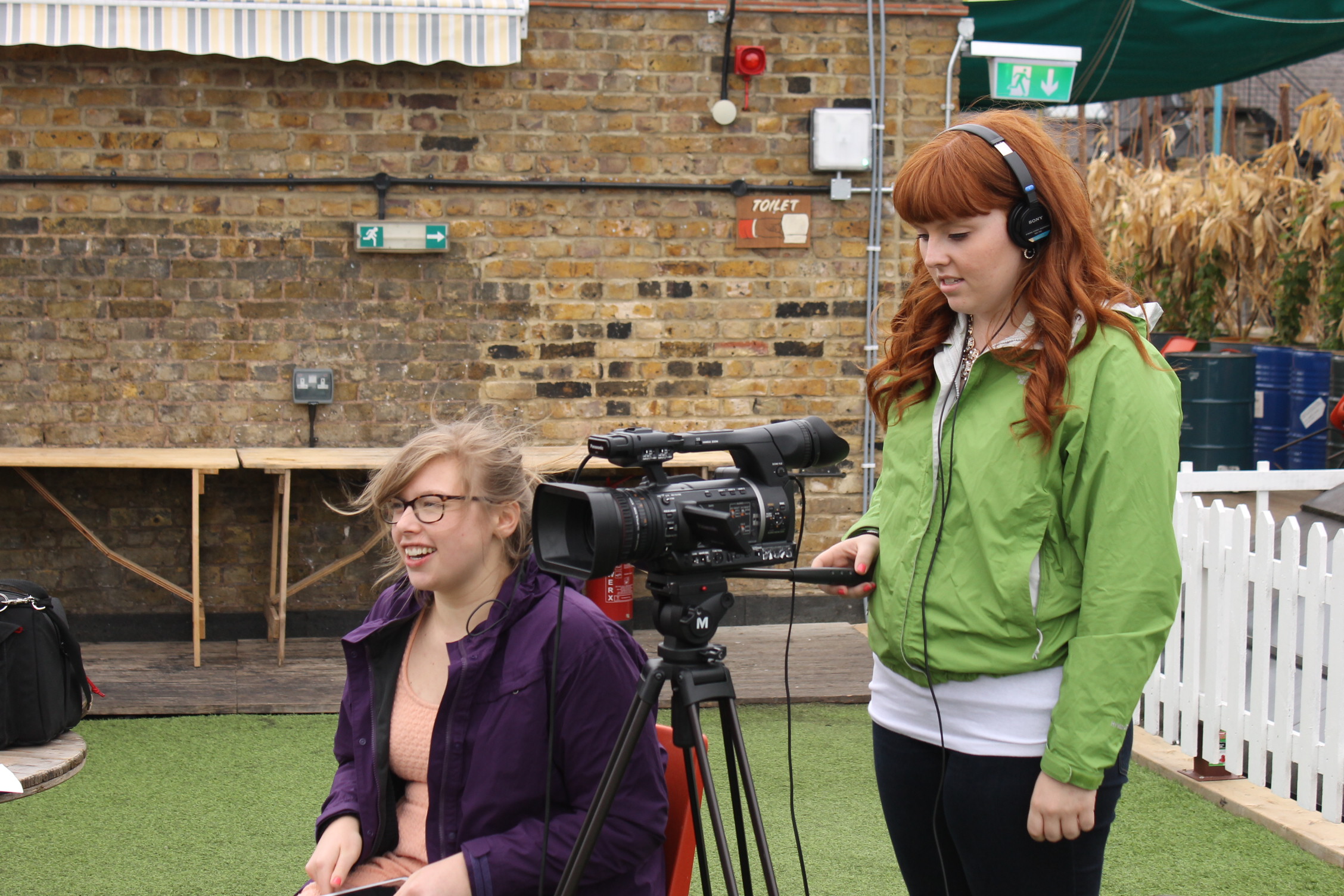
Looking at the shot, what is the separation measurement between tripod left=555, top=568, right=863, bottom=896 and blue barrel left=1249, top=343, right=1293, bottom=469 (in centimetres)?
886

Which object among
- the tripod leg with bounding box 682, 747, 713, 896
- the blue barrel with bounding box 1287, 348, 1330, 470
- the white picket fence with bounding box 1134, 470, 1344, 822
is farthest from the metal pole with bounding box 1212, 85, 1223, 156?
the tripod leg with bounding box 682, 747, 713, 896

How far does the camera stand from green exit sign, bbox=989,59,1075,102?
5.53m

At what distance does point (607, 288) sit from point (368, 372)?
1.19 metres

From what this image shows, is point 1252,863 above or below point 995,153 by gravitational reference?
below

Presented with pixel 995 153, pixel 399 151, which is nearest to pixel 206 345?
pixel 399 151

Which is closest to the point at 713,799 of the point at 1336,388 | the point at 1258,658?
the point at 1258,658

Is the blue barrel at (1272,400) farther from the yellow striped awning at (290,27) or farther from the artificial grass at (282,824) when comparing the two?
the yellow striped awning at (290,27)

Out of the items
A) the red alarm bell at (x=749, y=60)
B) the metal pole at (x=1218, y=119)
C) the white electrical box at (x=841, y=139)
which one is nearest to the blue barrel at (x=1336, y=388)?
the white electrical box at (x=841, y=139)

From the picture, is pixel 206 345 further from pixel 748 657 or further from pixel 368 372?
pixel 748 657

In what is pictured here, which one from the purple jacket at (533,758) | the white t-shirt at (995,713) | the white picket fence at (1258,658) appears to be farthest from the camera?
the white picket fence at (1258,658)

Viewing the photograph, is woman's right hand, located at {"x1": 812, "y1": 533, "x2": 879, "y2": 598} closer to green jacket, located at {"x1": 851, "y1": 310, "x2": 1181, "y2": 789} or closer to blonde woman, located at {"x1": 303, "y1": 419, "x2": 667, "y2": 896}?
green jacket, located at {"x1": 851, "y1": 310, "x2": 1181, "y2": 789}

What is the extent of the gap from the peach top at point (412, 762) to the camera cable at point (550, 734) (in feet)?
0.79

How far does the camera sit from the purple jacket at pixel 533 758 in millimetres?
1895

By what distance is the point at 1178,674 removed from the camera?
412 centimetres
